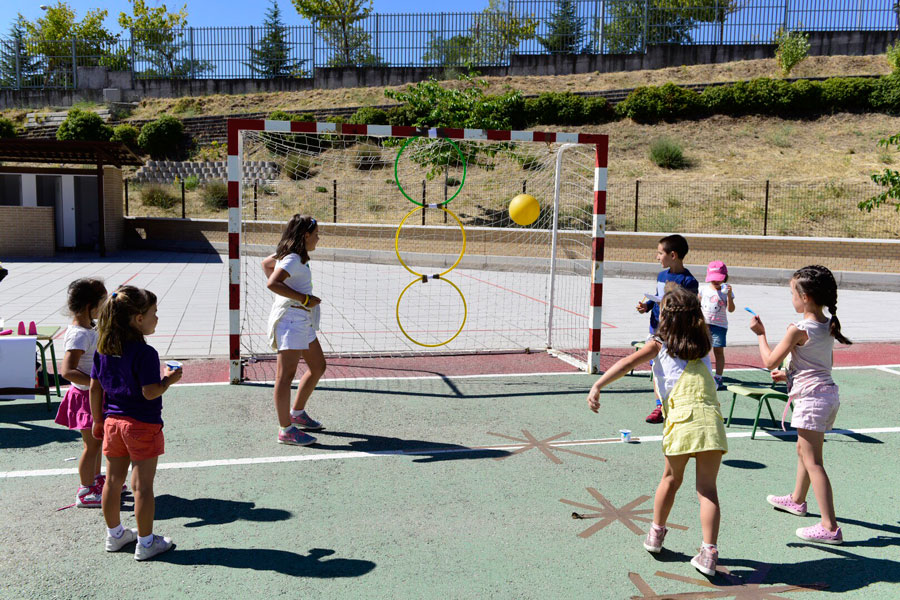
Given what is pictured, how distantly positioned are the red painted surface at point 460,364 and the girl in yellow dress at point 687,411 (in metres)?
4.56

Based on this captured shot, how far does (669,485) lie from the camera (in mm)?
3850

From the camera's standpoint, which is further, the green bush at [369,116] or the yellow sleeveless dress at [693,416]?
the green bush at [369,116]

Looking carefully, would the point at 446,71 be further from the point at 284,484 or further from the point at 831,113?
the point at 284,484

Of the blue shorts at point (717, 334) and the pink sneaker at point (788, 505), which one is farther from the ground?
the blue shorts at point (717, 334)

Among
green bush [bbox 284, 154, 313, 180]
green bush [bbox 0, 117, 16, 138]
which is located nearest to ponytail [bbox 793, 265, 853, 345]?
green bush [bbox 284, 154, 313, 180]

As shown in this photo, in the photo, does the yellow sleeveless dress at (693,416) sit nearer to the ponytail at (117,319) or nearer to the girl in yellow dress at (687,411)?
the girl in yellow dress at (687,411)

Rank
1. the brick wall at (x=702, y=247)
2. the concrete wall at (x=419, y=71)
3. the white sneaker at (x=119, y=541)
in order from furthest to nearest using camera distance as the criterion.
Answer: the concrete wall at (x=419, y=71)
the brick wall at (x=702, y=247)
the white sneaker at (x=119, y=541)

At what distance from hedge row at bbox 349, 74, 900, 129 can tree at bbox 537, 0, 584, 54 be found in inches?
241

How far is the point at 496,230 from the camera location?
21.0m

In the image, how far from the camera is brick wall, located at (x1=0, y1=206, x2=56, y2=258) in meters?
21.6

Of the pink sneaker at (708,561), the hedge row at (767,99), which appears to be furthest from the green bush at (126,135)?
the pink sneaker at (708,561)

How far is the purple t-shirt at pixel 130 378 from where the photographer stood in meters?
3.68

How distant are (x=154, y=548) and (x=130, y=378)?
96cm

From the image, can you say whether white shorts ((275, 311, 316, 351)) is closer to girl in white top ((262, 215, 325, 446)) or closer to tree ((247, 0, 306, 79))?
girl in white top ((262, 215, 325, 446))
